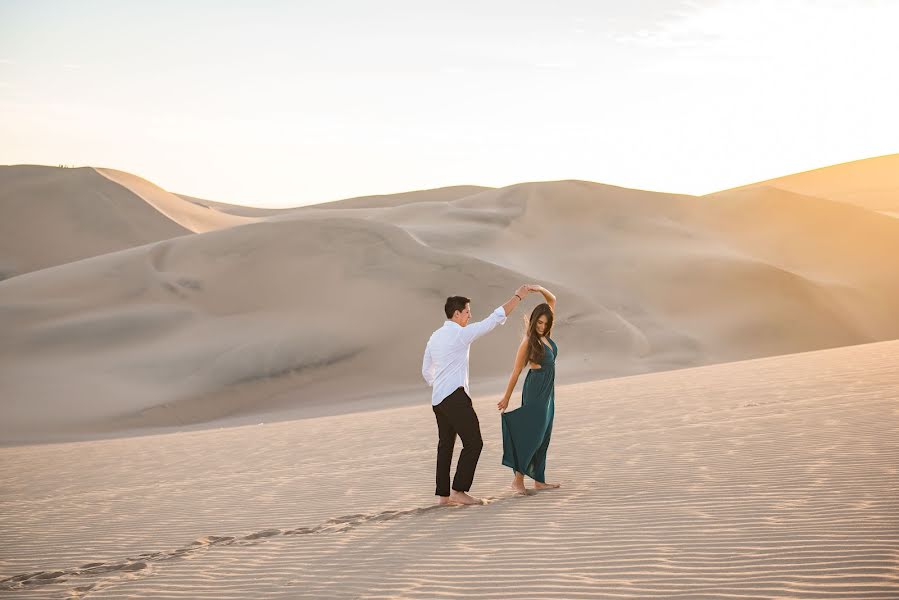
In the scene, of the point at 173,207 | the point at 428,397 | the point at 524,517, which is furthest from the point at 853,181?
the point at 524,517

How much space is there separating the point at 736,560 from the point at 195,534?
15.3ft

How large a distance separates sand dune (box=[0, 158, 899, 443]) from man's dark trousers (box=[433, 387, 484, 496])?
16.4m

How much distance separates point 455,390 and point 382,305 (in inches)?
1006

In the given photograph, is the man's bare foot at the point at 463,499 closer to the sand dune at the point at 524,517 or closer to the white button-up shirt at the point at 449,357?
the sand dune at the point at 524,517

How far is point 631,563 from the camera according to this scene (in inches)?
232

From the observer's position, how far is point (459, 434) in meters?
8.02

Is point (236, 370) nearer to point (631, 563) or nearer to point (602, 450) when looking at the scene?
point (602, 450)

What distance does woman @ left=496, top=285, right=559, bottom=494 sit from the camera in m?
8.48

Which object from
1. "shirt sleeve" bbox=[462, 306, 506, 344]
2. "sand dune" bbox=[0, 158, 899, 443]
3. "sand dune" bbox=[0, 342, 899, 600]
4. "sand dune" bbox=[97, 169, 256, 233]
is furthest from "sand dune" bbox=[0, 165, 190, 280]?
"shirt sleeve" bbox=[462, 306, 506, 344]

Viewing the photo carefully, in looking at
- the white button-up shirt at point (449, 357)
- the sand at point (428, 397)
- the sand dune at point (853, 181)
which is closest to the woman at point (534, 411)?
the sand at point (428, 397)

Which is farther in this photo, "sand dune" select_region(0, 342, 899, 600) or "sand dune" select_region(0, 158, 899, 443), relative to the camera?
"sand dune" select_region(0, 158, 899, 443)

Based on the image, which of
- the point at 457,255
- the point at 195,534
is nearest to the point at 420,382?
the point at 457,255

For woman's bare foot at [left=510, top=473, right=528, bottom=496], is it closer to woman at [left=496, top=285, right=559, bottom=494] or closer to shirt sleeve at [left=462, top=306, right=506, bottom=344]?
woman at [left=496, top=285, right=559, bottom=494]

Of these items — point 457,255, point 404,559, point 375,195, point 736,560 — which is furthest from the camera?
point 375,195
